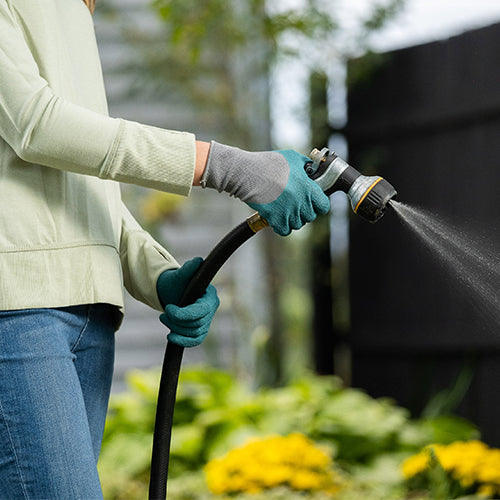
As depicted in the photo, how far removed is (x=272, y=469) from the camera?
2.59 m

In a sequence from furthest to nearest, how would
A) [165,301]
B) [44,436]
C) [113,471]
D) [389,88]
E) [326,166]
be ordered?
1. [389,88]
2. [113,471]
3. [165,301]
4. [326,166]
5. [44,436]

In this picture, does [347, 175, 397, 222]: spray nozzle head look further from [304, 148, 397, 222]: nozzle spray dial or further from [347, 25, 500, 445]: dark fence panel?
[347, 25, 500, 445]: dark fence panel

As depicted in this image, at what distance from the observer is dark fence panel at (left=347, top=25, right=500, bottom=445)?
3395mm

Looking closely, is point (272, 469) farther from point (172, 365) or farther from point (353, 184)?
point (353, 184)

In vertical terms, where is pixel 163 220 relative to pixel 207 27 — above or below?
below

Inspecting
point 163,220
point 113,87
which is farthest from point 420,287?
point 113,87

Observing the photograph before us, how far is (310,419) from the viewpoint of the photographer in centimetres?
329

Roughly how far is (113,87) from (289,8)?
3.85ft

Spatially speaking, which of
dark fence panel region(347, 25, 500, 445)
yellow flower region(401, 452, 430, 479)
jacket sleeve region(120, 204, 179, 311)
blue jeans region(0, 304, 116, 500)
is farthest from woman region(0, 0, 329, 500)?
dark fence panel region(347, 25, 500, 445)

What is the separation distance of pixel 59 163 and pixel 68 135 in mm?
48

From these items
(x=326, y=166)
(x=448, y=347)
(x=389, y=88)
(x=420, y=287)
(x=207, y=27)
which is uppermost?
(x=207, y=27)

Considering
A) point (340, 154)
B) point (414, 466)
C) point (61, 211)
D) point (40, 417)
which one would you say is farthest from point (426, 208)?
point (40, 417)

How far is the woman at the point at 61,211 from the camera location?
43.4 inches

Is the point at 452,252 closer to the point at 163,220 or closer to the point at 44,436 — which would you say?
the point at 44,436
